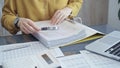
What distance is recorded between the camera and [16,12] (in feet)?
4.03

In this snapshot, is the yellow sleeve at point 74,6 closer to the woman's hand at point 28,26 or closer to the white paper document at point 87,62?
the woman's hand at point 28,26

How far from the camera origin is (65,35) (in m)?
0.93

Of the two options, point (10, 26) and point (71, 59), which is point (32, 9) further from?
point (71, 59)

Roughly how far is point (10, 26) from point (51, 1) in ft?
0.86

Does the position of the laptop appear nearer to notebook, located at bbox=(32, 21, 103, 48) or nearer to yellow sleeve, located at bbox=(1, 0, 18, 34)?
notebook, located at bbox=(32, 21, 103, 48)

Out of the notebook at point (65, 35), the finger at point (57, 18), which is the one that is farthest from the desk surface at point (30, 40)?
the finger at point (57, 18)

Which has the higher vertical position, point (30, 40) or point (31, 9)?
point (31, 9)

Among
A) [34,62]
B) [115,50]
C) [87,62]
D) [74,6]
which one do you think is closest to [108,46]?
[115,50]

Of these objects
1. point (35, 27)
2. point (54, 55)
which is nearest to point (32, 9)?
point (35, 27)

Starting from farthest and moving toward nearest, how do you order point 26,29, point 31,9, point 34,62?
point 31,9 < point 26,29 < point 34,62

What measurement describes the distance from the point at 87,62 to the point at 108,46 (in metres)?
0.14

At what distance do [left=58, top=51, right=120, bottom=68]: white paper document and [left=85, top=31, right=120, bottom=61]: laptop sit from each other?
0.9 inches

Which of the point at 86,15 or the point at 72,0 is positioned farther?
the point at 86,15

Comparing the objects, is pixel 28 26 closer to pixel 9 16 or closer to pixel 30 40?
pixel 30 40
